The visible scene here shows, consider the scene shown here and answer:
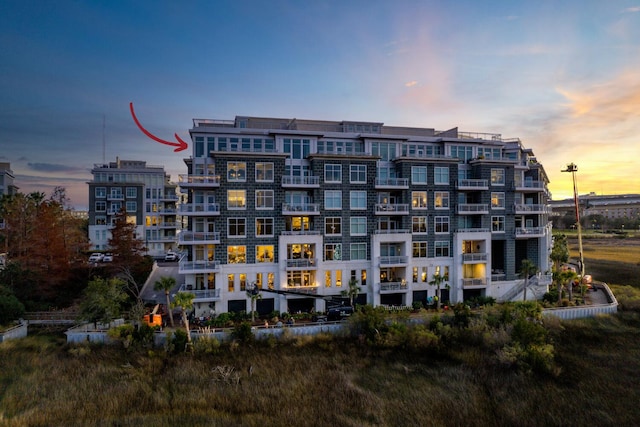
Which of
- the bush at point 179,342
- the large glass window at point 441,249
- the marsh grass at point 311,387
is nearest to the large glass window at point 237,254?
the bush at point 179,342

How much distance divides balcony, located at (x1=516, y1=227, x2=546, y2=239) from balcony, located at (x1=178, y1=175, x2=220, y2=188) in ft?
109

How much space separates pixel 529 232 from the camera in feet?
128

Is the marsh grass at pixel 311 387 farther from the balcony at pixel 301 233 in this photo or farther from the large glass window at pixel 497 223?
the large glass window at pixel 497 223

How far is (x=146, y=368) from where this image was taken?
22203 mm

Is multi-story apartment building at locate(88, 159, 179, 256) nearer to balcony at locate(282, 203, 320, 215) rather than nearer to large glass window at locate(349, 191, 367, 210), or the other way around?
balcony at locate(282, 203, 320, 215)

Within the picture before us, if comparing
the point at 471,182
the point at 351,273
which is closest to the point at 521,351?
the point at 351,273

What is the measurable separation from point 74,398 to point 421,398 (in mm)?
19354

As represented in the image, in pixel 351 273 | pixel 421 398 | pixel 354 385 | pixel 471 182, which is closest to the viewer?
pixel 421 398

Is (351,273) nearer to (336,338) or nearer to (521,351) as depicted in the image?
(336,338)

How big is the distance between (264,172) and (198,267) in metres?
10.7

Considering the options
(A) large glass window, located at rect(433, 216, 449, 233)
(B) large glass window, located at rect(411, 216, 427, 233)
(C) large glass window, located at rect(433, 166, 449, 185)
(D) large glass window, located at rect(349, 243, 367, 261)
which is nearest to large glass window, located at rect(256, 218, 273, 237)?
(D) large glass window, located at rect(349, 243, 367, 261)

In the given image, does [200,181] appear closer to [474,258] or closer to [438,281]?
[438,281]

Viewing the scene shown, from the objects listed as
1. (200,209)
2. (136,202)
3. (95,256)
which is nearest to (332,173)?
(200,209)

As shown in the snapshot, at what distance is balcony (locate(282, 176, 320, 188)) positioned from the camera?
32812 millimetres
